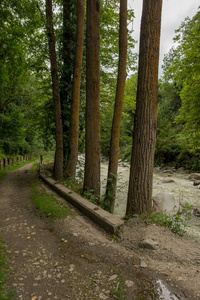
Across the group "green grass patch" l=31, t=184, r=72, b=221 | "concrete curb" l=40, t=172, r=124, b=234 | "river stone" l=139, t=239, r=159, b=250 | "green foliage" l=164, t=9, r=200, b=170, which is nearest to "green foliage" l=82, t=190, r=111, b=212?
"concrete curb" l=40, t=172, r=124, b=234

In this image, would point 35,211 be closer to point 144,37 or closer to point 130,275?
point 130,275

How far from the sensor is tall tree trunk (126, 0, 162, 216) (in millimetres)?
3727

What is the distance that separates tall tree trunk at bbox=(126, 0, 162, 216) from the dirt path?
71cm

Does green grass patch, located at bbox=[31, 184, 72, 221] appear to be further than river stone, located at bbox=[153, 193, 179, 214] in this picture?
No

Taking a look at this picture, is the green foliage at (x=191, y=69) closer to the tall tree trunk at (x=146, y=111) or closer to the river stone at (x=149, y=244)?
the tall tree trunk at (x=146, y=111)

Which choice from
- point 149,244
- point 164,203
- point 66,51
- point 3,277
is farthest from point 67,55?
point 3,277

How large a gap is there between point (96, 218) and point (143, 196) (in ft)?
3.96

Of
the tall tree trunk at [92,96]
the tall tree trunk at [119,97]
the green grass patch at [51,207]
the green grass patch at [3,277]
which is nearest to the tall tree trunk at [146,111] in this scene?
the tall tree trunk at [119,97]

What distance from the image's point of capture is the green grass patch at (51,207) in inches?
175

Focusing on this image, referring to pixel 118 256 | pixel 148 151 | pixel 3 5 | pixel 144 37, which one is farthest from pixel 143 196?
pixel 3 5

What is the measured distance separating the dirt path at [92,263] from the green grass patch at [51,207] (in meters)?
0.38

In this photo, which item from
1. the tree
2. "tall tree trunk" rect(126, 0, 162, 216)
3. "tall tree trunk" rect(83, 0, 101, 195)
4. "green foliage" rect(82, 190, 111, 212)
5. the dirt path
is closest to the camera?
the dirt path

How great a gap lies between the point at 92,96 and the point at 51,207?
12.0ft

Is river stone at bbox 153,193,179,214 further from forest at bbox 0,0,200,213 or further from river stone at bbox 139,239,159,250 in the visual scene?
river stone at bbox 139,239,159,250
